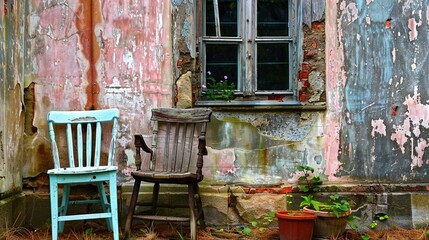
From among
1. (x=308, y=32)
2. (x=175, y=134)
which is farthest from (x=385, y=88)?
(x=175, y=134)

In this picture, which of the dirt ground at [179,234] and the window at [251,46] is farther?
the window at [251,46]

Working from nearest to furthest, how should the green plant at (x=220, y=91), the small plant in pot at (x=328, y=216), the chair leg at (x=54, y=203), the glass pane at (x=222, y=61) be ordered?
1. the chair leg at (x=54, y=203)
2. the small plant in pot at (x=328, y=216)
3. the green plant at (x=220, y=91)
4. the glass pane at (x=222, y=61)

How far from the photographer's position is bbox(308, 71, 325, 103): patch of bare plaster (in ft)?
16.7

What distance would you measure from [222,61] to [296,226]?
177 centimetres

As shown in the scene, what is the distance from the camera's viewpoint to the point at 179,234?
4602 millimetres

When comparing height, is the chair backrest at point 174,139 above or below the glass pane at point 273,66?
below

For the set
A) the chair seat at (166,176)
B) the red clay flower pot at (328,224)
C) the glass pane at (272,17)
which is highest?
the glass pane at (272,17)

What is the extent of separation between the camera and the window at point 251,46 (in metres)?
5.26

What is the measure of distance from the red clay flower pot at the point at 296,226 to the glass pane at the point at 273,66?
1.38 meters

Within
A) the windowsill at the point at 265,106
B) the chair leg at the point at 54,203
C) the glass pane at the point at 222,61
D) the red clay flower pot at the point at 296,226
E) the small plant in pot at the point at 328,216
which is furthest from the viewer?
the glass pane at the point at 222,61

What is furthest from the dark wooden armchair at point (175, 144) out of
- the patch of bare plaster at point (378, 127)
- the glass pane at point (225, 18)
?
the patch of bare plaster at point (378, 127)

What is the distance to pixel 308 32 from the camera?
16.7 ft

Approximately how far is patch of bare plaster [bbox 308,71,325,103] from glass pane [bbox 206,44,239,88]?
72 centimetres

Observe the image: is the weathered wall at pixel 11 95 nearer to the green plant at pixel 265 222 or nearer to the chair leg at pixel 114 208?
the chair leg at pixel 114 208
